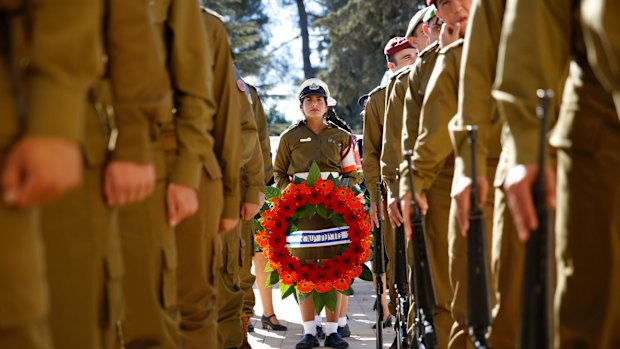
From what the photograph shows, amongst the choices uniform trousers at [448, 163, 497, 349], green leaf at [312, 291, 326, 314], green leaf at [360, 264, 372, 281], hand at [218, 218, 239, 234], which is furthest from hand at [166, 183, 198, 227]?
green leaf at [360, 264, 372, 281]

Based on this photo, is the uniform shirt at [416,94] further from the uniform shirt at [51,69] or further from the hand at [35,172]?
the hand at [35,172]

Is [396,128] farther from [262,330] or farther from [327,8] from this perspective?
[327,8]

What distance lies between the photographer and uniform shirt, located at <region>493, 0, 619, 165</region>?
127 inches

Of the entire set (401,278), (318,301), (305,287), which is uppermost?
(401,278)

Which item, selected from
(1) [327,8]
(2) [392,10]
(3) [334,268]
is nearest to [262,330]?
(3) [334,268]

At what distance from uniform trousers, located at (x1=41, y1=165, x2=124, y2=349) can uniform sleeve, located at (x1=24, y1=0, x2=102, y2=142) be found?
1.13 feet

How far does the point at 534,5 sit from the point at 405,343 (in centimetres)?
342

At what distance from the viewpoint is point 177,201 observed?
4.02 m

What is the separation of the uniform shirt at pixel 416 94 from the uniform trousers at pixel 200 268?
1.54 meters

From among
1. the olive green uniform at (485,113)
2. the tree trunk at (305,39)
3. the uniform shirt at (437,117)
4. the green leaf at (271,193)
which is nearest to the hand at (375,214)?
the green leaf at (271,193)

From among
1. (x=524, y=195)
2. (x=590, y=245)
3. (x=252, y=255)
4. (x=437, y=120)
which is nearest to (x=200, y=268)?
(x=437, y=120)

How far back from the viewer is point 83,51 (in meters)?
2.71

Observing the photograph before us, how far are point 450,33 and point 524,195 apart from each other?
2.53 meters

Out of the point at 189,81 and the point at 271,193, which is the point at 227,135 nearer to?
the point at 189,81
